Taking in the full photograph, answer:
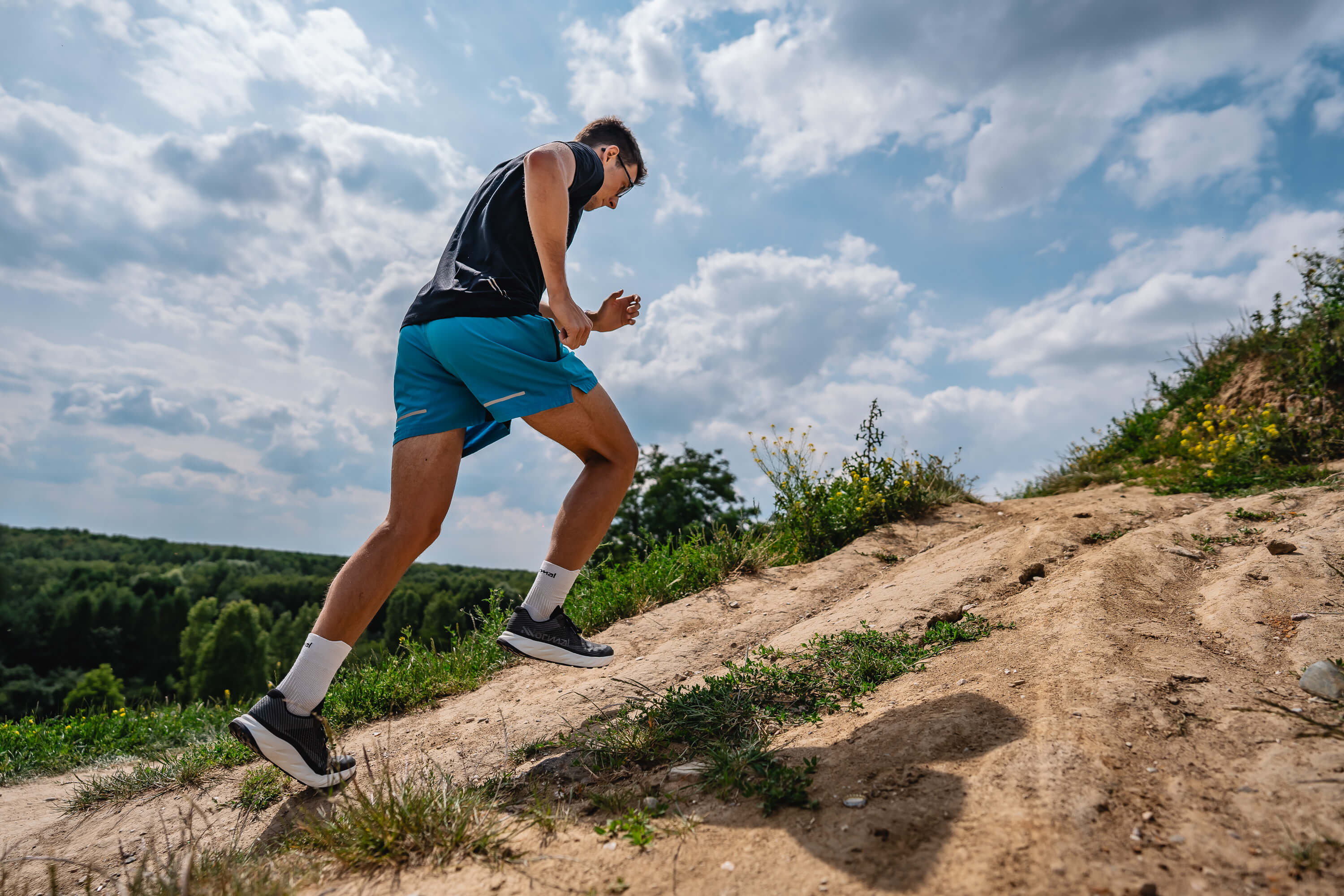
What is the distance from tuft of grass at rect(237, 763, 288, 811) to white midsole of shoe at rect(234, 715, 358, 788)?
14.0 inches

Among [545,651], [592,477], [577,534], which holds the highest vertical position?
[592,477]

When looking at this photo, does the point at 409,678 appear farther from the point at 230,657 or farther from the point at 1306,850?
the point at 230,657

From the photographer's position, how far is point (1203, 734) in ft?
5.83

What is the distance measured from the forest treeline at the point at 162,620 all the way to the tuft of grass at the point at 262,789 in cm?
2823

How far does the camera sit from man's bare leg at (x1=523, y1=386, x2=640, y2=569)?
8.31ft

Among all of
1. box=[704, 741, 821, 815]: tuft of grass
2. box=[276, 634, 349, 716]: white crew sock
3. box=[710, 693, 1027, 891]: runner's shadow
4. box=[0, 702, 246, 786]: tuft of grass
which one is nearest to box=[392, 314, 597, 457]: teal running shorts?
box=[276, 634, 349, 716]: white crew sock

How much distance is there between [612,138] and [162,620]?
63.0m

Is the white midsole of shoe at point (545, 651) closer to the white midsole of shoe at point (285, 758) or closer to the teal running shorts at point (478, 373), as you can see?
the white midsole of shoe at point (285, 758)

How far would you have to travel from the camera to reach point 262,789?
2.71m

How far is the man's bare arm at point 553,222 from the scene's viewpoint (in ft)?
7.68

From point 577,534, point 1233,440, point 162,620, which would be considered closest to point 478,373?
point 577,534

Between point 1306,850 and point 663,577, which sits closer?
point 1306,850

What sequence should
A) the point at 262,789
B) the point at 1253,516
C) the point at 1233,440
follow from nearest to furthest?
the point at 262,789 → the point at 1253,516 → the point at 1233,440

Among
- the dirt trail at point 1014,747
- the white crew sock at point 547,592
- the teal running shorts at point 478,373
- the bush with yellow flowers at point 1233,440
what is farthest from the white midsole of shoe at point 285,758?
the bush with yellow flowers at point 1233,440
